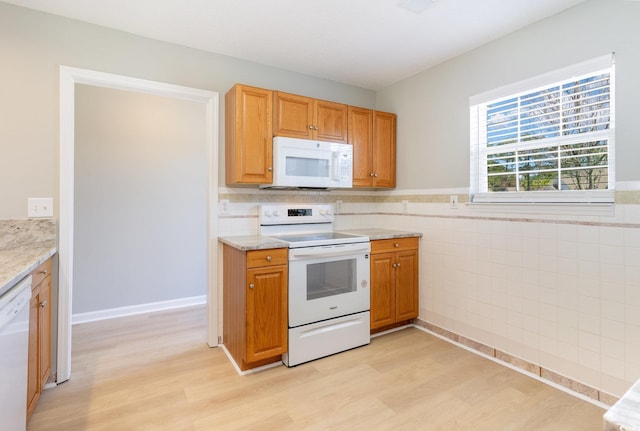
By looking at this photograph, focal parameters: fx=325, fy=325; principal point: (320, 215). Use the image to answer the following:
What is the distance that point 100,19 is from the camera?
226 centimetres

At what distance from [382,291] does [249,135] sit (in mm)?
1755

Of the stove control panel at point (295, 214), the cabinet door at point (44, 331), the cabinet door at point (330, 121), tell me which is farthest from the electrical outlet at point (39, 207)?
the cabinet door at point (330, 121)

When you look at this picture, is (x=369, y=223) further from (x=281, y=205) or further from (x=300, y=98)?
(x=300, y=98)

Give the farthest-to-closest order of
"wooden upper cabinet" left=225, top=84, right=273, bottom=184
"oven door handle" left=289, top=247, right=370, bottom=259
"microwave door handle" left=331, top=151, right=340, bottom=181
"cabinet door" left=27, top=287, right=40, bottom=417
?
1. "microwave door handle" left=331, top=151, right=340, bottom=181
2. "wooden upper cabinet" left=225, top=84, right=273, bottom=184
3. "oven door handle" left=289, top=247, right=370, bottom=259
4. "cabinet door" left=27, top=287, right=40, bottom=417

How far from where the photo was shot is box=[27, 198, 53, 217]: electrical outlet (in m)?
2.13

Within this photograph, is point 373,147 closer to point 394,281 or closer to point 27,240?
point 394,281

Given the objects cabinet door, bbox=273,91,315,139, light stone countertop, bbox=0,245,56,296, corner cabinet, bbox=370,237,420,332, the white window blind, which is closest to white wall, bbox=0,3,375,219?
light stone countertop, bbox=0,245,56,296

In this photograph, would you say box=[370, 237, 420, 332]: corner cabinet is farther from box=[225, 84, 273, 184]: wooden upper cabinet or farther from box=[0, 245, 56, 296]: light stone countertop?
box=[0, 245, 56, 296]: light stone countertop

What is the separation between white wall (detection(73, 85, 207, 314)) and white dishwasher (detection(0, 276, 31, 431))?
2.17 metres

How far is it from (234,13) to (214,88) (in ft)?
2.31

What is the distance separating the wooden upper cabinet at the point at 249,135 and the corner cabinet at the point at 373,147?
2.84 feet

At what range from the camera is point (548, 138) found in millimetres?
2291

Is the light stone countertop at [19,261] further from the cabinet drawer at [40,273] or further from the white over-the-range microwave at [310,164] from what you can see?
the white over-the-range microwave at [310,164]

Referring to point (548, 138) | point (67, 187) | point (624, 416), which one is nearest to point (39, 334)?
point (67, 187)
